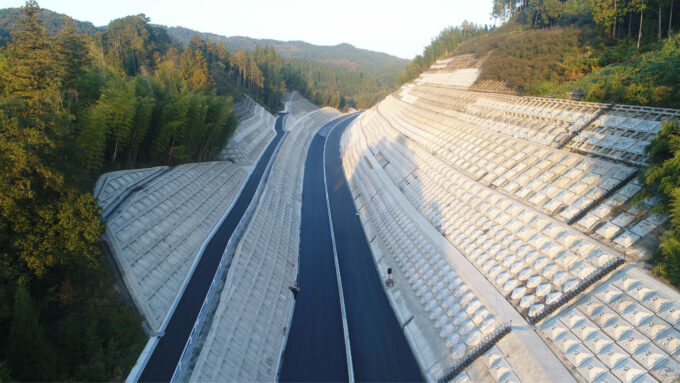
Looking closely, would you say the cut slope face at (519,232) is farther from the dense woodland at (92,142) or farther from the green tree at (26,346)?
the green tree at (26,346)

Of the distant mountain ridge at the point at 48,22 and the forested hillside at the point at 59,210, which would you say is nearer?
the forested hillside at the point at 59,210

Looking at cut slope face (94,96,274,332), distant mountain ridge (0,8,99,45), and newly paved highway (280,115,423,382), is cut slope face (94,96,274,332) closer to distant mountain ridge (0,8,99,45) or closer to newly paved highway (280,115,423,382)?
newly paved highway (280,115,423,382)

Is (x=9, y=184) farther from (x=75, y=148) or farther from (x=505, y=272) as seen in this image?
(x=505, y=272)

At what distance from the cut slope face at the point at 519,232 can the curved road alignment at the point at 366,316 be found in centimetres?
84

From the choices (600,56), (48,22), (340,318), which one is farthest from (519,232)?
(48,22)

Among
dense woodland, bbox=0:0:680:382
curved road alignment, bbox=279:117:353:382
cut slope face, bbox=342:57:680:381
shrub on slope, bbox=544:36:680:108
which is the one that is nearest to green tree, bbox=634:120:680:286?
dense woodland, bbox=0:0:680:382

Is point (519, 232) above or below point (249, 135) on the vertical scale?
below

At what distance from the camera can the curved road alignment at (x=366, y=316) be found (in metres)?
16.9

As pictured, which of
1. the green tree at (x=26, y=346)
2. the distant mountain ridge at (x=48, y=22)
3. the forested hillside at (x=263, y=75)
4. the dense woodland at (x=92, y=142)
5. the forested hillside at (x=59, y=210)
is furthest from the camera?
the distant mountain ridge at (x=48, y=22)

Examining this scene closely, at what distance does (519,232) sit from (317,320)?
1170 cm

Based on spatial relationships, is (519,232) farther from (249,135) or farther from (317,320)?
(249,135)

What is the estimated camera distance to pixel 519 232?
749 inches

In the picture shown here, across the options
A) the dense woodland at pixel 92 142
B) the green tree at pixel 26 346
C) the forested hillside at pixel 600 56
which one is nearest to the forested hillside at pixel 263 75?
the dense woodland at pixel 92 142

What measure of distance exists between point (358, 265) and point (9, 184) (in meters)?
19.0
